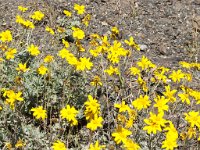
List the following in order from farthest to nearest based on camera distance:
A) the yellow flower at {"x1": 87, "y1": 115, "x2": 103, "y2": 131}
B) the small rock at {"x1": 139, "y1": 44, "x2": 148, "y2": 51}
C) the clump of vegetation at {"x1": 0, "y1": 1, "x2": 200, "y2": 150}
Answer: the small rock at {"x1": 139, "y1": 44, "x2": 148, "y2": 51}
the clump of vegetation at {"x1": 0, "y1": 1, "x2": 200, "y2": 150}
the yellow flower at {"x1": 87, "y1": 115, "x2": 103, "y2": 131}

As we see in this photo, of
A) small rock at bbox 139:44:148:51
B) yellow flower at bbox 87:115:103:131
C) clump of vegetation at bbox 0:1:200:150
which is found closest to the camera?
yellow flower at bbox 87:115:103:131

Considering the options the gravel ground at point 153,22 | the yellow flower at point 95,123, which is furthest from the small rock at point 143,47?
the yellow flower at point 95,123

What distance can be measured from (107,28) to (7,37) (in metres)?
1.68

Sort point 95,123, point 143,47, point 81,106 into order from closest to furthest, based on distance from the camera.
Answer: point 95,123, point 81,106, point 143,47

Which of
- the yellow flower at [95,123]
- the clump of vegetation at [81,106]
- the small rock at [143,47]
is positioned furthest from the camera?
the small rock at [143,47]

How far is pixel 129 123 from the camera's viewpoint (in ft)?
10.4

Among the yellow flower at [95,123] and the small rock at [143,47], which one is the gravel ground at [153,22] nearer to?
the small rock at [143,47]

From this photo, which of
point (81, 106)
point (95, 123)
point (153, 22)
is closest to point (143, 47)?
point (153, 22)

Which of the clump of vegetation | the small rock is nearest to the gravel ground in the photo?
the small rock

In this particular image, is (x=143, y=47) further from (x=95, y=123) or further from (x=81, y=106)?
(x=95, y=123)

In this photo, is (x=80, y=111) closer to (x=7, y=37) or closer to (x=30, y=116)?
(x=30, y=116)

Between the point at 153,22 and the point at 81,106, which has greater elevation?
the point at 153,22

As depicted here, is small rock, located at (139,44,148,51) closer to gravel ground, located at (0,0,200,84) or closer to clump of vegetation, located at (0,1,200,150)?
gravel ground, located at (0,0,200,84)

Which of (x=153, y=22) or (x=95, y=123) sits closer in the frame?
(x=95, y=123)
